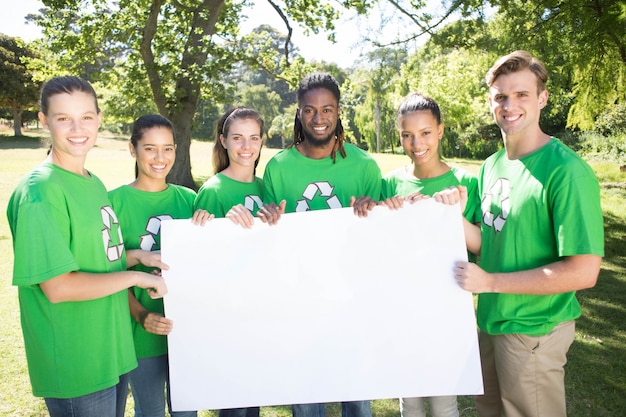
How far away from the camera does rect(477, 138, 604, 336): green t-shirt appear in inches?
84.7

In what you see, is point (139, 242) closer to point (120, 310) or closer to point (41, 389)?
point (120, 310)

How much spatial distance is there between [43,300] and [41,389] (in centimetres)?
39

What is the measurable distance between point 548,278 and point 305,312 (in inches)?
49.2

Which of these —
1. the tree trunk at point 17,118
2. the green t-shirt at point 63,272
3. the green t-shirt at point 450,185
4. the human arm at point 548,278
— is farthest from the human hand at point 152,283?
the tree trunk at point 17,118

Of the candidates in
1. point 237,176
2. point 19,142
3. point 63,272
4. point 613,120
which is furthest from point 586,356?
point 19,142

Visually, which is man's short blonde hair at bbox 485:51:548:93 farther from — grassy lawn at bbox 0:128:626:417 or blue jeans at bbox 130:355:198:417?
blue jeans at bbox 130:355:198:417

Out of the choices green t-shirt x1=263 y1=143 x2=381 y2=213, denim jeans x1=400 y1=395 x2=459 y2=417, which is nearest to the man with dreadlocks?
green t-shirt x1=263 y1=143 x2=381 y2=213

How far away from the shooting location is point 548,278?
2.22m

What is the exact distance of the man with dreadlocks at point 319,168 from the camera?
9.59ft

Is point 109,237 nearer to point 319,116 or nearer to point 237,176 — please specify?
point 237,176

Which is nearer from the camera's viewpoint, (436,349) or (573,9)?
(436,349)

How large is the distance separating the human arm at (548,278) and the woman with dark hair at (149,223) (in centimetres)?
151

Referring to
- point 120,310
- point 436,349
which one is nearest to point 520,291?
point 436,349

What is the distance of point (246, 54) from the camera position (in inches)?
527
